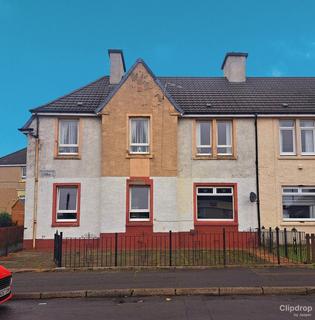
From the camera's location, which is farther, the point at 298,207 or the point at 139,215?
the point at 298,207

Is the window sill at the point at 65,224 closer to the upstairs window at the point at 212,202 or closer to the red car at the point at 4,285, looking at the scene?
the upstairs window at the point at 212,202

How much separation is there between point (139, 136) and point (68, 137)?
347 centimetres

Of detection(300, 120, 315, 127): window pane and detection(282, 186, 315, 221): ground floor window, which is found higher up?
detection(300, 120, 315, 127): window pane

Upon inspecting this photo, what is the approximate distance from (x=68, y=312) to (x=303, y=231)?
14174 mm

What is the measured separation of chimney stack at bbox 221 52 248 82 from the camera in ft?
79.6

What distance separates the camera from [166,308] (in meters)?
8.34

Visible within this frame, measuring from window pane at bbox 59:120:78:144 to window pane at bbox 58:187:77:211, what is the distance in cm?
232

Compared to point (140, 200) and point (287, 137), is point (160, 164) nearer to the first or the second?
point (140, 200)

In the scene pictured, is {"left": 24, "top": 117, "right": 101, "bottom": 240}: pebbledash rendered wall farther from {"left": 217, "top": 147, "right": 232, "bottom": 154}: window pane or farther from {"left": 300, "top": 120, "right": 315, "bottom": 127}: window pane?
{"left": 300, "top": 120, "right": 315, "bottom": 127}: window pane

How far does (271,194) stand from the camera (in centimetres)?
1936

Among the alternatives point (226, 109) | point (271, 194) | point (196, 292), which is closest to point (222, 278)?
point (196, 292)

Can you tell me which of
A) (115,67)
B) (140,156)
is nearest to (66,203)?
(140,156)

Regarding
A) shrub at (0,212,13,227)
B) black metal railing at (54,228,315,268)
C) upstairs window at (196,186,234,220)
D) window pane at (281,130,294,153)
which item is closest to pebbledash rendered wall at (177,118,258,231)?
upstairs window at (196,186,234,220)

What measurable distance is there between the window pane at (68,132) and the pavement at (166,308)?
1118 cm
